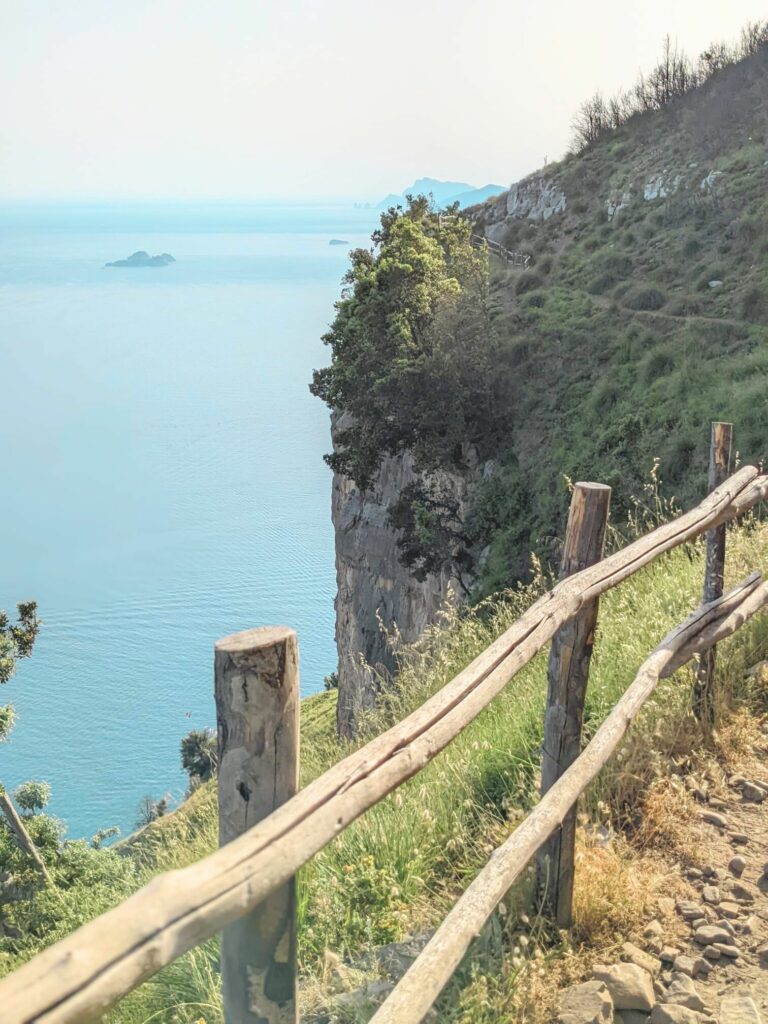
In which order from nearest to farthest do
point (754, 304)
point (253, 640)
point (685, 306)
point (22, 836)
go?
point (253, 640) → point (22, 836) → point (754, 304) → point (685, 306)

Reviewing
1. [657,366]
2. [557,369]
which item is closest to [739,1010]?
[657,366]

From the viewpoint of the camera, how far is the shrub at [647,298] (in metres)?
29.8

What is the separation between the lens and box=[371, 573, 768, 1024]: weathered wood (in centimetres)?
233

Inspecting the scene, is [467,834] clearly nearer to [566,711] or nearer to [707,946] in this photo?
[566,711]

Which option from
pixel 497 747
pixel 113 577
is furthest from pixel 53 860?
pixel 113 577

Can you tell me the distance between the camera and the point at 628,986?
128 inches

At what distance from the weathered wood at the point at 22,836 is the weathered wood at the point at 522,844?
61.4ft

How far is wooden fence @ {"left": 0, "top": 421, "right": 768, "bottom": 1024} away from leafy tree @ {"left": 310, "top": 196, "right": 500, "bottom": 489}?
23.2m

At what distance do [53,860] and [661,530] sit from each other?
2056cm

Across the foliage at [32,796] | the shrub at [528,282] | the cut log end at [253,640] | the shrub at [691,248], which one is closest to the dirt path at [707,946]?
the cut log end at [253,640]

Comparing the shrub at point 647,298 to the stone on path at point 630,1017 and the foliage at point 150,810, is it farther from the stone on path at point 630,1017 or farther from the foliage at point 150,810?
the foliage at point 150,810

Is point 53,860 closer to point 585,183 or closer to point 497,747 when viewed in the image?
point 497,747

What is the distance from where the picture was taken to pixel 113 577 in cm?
14225

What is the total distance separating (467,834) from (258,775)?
8.05 ft
